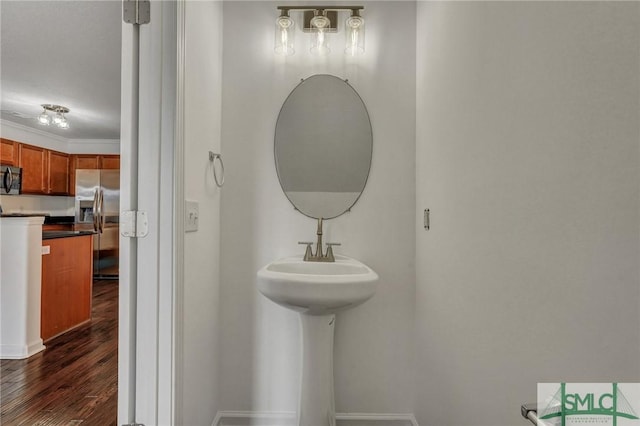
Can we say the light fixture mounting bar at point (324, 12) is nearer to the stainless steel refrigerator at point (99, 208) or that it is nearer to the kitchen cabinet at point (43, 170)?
the stainless steel refrigerator at point (99, 208)

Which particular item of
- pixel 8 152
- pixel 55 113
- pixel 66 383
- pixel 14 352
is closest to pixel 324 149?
pixel 66 383

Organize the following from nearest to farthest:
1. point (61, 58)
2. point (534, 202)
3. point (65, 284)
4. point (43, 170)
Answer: point (534, 202) → point (61, 58) → point (65, 284) → point (43, 170)

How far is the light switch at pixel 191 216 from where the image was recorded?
1.37 metres

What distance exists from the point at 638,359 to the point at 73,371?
306 centimetres

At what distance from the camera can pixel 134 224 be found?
1.27 meters

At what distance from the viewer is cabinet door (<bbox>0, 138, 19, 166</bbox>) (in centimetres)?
466

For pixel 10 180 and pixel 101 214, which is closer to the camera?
pixel 10 180

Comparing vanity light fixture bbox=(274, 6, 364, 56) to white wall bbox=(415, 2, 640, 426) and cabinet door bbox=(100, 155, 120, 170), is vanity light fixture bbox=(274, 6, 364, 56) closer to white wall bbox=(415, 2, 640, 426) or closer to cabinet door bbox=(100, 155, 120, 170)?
white wall bbox=(415, 2, 640, 426)

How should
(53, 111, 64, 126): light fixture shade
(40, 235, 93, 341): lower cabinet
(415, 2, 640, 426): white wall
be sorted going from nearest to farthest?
(415, 2, 640, 426): white wall
(40, 235, 93, 341): lower cabinet
(53, 111, 64, 126): light fixture shade

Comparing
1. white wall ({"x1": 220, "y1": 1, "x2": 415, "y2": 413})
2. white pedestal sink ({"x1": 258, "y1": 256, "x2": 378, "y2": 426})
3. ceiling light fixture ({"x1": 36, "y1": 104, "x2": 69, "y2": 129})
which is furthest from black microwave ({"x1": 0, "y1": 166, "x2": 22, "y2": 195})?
white pedestal sink ({"x1": 258, "y1": 256, "x2": 378, "y2": 426})

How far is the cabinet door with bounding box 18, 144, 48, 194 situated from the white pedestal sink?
16.9ft

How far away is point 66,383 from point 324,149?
2221 millimetres

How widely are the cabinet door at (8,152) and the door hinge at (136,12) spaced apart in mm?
4776

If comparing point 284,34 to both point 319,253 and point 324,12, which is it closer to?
point 324,12
